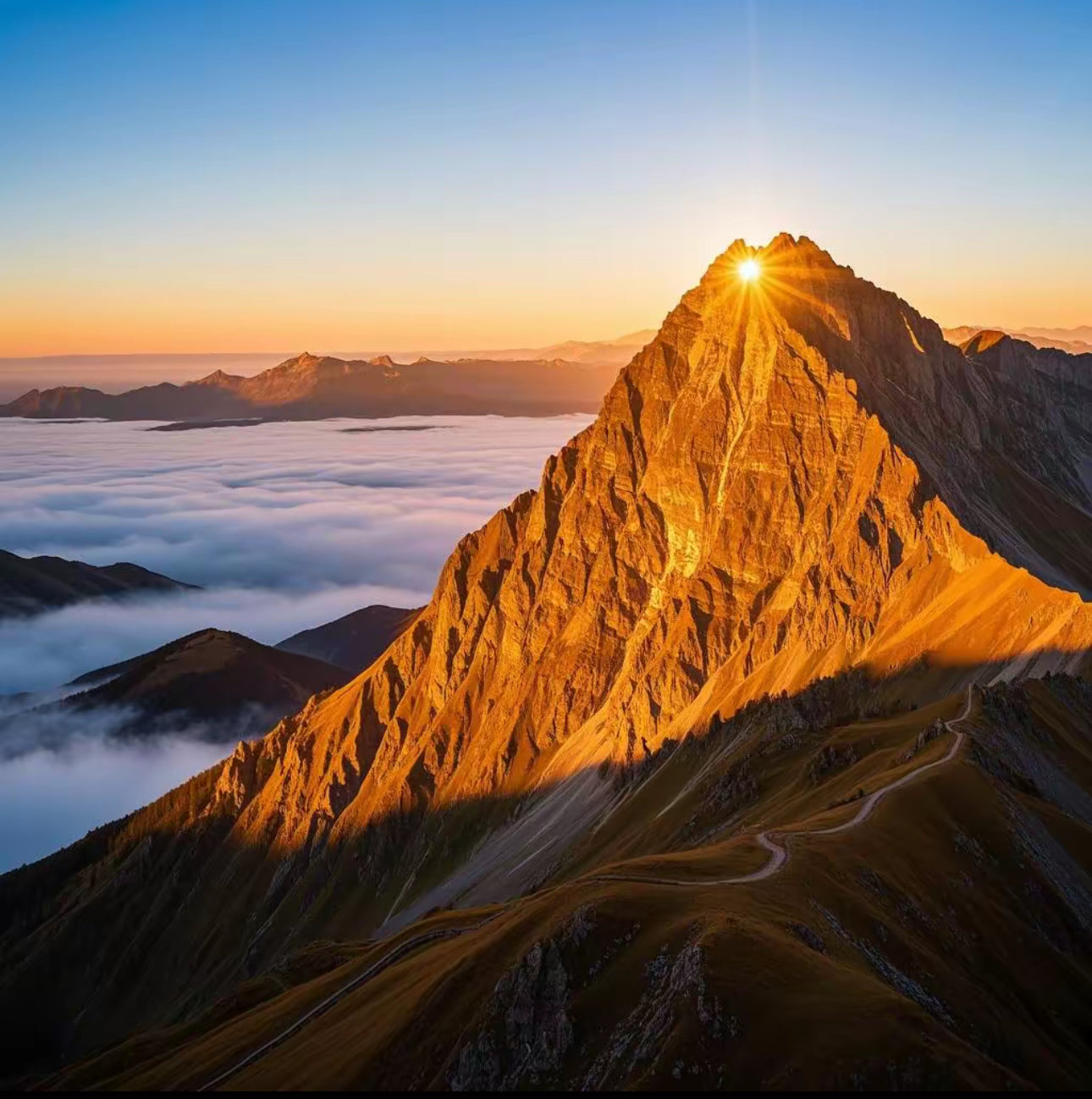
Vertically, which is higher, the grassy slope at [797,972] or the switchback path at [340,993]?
the grassy slope at [797,972]

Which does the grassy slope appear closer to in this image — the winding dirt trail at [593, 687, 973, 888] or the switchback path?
the winding dirt trail at [593, 687, 973, 888]

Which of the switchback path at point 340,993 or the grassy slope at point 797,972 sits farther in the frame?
the switchback path at point 340,993

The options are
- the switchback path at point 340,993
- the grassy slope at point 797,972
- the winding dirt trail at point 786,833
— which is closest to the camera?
the grassy slope at point 797,972

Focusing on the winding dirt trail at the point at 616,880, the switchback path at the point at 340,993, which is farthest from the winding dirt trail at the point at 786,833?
the switchback path at the point at 340,993

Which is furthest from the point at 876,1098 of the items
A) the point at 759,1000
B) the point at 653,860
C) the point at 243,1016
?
the point at 243,1016

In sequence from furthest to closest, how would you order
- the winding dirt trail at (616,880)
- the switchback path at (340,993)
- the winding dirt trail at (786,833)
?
1. the switchback path at (340,993)
2. the winding dirt trail at (616,880)
3. the winding dirt trail at (786,833)

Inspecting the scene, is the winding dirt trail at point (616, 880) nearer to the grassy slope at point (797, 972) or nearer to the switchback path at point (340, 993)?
the switchback path at point (340, 993)

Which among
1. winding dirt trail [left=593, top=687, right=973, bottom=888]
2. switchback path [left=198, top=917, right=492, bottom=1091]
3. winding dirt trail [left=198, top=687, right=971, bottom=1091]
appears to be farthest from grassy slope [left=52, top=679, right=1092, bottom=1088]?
switchback path [left=198, top=917, right=492, bottom=1091]

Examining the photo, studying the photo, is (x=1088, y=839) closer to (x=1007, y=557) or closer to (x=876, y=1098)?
(x=876, y=1098)
